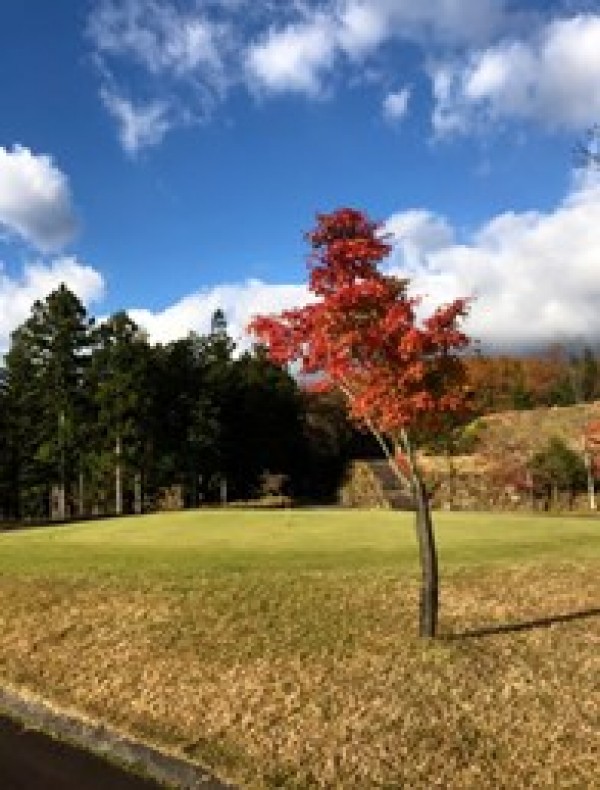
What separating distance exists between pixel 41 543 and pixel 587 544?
46.8ft

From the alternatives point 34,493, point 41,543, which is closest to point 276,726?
point 41,543

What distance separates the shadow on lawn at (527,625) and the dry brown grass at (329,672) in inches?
8.5

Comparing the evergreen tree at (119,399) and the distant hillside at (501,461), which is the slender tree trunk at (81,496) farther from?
the distant hillside at (501,461)

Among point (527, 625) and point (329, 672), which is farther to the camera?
point (527, 625)

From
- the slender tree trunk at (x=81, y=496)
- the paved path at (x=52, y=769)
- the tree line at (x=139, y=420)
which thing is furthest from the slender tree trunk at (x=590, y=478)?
the paved path at (x=52, y=769)

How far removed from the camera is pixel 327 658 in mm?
14125

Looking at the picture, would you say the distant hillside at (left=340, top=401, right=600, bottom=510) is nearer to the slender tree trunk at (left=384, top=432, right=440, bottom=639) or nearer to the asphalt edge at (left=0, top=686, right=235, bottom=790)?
the slender tree trunk at (left=384, top=432, right=440, bottom=639)

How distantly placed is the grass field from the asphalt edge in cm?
23

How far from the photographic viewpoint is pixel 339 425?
85500 mm

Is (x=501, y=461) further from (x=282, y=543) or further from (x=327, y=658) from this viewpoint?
(x=327, y=658)

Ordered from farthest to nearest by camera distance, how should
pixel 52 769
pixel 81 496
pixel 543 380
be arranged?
pixel 543 380
pixel 81 496
pixel 52 769

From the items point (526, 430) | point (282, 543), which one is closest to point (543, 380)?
point (526, 430)

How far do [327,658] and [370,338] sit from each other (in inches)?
175

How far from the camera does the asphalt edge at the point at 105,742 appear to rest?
36.2 ft
